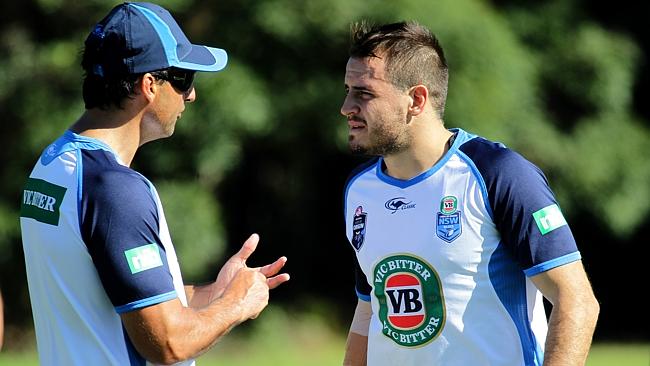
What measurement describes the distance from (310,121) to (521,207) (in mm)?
10208

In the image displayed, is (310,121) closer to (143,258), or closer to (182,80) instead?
(182,80)

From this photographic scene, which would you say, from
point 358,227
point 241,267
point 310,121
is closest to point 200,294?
point 241,267

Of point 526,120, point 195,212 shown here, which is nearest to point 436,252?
point 195,212

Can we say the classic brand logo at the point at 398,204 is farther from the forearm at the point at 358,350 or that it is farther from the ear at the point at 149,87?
the ear at the point at 149,87

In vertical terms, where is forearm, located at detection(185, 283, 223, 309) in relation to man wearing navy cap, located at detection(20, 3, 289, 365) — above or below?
below

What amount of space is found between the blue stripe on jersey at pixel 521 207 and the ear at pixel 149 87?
1.07m

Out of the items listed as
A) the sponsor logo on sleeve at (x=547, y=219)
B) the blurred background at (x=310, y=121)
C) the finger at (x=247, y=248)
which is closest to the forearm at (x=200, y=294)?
the finger at (x=247, y=248)

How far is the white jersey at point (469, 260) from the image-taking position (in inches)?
136

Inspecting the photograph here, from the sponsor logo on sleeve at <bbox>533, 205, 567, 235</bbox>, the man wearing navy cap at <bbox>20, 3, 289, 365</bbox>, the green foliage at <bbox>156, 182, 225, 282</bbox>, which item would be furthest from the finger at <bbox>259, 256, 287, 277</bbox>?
the green foliage at <bbox>156, 182, 225, 282</bbox>

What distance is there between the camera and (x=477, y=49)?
42.8ft

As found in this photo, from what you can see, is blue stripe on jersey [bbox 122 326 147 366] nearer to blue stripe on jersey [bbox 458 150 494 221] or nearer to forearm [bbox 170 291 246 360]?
forearm [bbox 170 291 246 360]

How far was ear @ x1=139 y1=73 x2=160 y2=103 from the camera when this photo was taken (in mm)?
3326

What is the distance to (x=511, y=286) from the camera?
3.54 metres

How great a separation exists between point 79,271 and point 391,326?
3.59 feet
